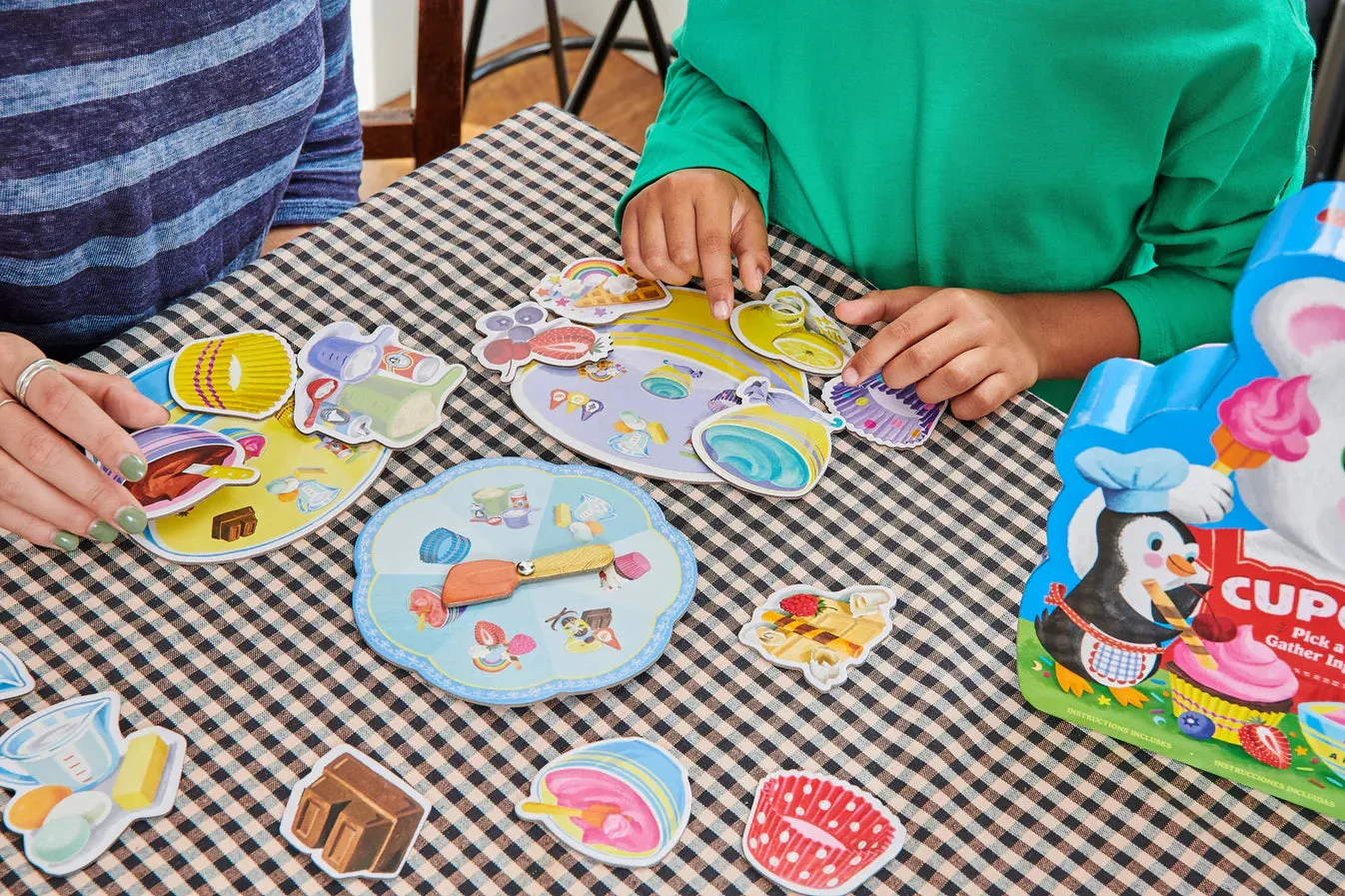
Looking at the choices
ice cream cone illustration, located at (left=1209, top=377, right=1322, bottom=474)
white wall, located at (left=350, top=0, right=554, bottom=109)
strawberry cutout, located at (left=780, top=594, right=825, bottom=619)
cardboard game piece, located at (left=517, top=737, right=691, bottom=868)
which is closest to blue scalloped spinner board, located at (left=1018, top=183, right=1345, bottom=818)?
ice cream cone illustration, located at (left=1209, top=377, right=1322, bottom=474)

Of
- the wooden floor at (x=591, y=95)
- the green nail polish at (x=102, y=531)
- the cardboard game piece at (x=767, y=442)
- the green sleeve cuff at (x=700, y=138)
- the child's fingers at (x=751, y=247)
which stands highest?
the green sleeve cuff at (x=700, y=138)

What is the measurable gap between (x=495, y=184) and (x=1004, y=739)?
0.59 metres

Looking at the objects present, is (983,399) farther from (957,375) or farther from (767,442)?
(767,442)

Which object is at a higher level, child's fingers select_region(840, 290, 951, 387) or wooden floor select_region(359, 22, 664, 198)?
child's fingers select_region(840, 290, 951, 387)

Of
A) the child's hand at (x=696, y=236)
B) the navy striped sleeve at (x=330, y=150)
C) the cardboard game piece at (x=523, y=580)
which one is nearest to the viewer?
the cardboard game piece at (x=523, y=580)

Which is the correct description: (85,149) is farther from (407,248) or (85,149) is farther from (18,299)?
(407,248)

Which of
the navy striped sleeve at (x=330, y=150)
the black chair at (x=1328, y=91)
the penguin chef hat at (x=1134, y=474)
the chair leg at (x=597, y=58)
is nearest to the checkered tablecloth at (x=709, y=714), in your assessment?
the penguin chef hat at (x=1134, y=474)

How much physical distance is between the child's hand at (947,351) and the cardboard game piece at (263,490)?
1.16 feet

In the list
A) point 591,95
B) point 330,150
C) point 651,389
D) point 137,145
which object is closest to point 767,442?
point 651,389

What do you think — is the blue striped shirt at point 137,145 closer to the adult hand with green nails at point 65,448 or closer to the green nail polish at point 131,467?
the adult hand with green nails at point 65,448

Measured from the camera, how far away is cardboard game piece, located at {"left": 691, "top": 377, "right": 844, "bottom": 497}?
0.78 meters

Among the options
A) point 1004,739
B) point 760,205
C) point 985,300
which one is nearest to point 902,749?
point 1004,739

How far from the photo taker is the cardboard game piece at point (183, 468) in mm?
733

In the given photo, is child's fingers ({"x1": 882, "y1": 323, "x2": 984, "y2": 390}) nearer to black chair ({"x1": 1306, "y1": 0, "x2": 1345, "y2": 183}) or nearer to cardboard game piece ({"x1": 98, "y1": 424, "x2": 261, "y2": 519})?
cardboard game piece ({"x1": 98, "y1": 424, "x2": 261, "y2": 519})
